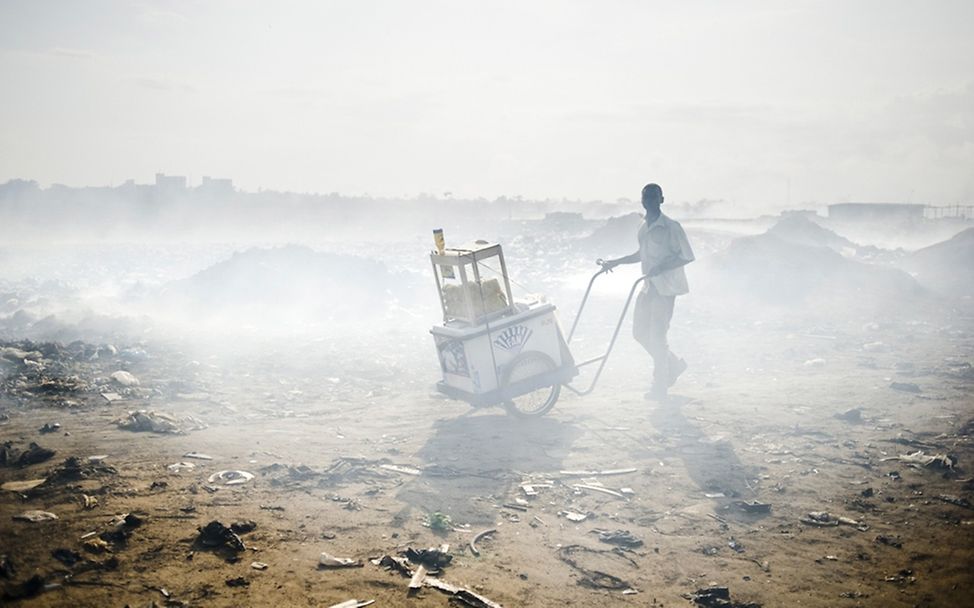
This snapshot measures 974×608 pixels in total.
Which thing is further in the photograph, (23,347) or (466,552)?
(23,347)

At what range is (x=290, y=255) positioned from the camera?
54.6ft

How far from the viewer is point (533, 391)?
6.54 m

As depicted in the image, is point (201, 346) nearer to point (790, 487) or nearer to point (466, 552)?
point (466, 552)

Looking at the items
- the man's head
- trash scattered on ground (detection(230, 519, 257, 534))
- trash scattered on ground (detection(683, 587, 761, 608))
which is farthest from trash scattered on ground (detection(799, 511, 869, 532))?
the man's head

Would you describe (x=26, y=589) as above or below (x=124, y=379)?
below

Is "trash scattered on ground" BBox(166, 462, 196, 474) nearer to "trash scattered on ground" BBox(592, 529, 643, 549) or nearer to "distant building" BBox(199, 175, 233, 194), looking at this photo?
"trash scattered on ground" BBox(592, 529, 643, 549)

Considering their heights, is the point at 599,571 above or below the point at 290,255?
below

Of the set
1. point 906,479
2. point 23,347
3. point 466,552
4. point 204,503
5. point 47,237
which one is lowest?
point 906,479

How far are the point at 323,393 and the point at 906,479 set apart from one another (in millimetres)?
6376

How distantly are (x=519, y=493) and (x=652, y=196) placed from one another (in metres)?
3.71

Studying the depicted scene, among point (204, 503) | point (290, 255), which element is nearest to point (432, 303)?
point (290, 255)

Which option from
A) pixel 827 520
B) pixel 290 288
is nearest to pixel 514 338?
pixel 827 520

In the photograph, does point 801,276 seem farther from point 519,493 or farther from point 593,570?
point 593,570

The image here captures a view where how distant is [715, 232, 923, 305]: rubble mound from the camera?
46.3 feet
